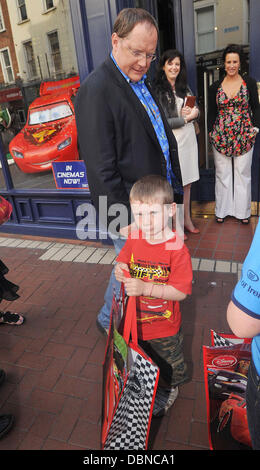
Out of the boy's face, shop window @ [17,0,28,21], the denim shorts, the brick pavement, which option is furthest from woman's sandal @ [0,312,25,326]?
shop window @ [17,0,28,21]

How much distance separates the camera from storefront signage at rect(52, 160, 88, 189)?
475 centimetres

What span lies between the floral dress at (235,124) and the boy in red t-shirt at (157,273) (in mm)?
2727

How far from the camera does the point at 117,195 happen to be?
2.13 meters

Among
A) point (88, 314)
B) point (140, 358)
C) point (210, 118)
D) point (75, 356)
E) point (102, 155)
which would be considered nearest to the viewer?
point (140, 358)

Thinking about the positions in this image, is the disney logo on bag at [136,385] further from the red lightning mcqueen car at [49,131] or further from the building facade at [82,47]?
the red lightning mcqueen car at [49,131]

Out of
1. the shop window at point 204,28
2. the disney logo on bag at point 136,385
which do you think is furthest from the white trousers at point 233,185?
the disney logo on bag at point 136,385

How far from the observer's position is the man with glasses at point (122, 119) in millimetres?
1984

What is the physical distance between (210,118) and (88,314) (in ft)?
9.33

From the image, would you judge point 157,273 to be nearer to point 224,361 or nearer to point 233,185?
point 224,361

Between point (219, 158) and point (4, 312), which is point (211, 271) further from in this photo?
point (4, 312)

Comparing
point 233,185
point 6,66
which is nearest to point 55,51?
point 6,66

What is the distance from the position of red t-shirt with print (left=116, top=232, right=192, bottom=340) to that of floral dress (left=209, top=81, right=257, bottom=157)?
2.77 metres

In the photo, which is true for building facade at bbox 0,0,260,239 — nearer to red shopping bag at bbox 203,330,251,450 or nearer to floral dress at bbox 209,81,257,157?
floral dress at bbox 209,81,257,157

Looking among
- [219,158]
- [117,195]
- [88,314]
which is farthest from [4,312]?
[219,158]
